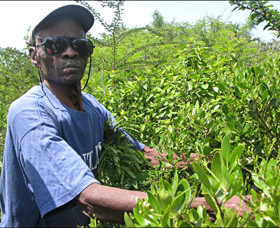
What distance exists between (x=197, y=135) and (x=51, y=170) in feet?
2.83

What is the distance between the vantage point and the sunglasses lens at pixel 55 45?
1734mm

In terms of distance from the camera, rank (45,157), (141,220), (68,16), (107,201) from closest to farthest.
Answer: (141,220), (107,201), (45,157), (68,16)

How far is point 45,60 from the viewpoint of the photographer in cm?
180

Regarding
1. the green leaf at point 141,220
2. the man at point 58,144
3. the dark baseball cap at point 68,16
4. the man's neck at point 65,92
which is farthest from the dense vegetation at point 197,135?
the dark baseball cap at point 68,16

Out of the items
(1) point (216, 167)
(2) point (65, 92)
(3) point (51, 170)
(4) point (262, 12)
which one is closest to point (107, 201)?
(3) point (51, 170)

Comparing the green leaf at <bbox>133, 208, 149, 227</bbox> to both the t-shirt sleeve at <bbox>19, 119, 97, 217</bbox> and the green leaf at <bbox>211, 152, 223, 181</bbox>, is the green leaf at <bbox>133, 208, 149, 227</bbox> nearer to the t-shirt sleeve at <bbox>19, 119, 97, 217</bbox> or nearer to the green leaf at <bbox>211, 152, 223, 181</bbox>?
the green leaf at <bbox>211, 152, 223, 181</bbox>

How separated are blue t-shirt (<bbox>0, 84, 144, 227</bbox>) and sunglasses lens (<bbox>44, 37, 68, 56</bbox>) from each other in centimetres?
23

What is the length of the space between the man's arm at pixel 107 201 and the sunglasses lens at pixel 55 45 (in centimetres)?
93

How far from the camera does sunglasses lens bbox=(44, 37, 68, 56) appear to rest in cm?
173

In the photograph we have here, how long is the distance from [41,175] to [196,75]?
161 cm

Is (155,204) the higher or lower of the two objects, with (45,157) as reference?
higher

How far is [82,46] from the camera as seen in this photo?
185 cm

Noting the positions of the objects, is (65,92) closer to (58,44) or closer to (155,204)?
(58,44)

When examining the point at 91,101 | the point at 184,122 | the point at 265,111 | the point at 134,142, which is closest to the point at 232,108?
the point at 265,111
